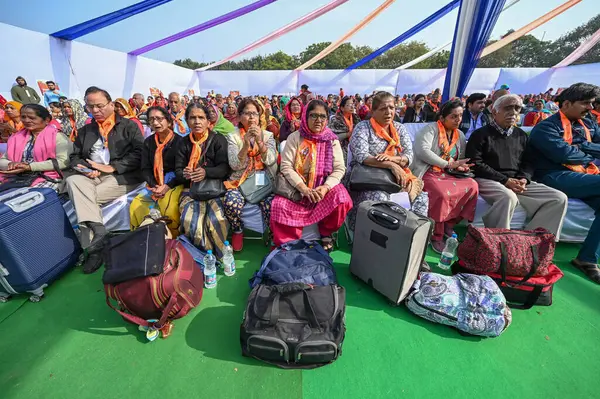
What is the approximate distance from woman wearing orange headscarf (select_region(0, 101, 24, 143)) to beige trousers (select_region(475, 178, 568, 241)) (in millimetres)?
6685

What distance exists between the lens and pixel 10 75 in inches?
283

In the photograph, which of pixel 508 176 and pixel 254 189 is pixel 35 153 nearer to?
pixel 254 189

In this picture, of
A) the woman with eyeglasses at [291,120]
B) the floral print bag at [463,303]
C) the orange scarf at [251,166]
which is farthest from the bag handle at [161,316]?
the woman with eyeglasses at [291,120]

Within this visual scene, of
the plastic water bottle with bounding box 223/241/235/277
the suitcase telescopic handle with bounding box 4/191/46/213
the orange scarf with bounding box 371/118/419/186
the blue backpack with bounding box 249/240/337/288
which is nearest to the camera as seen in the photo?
the suitcase telescopic handle with bounding box 4/191/46/213

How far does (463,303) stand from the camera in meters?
1.77

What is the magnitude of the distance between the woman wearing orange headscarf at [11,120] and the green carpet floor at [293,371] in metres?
3.80

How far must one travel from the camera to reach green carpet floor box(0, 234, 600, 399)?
4.75 ft

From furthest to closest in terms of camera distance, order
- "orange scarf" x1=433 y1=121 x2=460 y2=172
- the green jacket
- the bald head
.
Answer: the green jacket, the bald head, "orange scarf" x1=433 y1=121 x2=460 y2=172

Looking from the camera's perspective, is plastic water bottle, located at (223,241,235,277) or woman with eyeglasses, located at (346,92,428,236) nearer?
plastic water bottle, located at (223,241,235,277)

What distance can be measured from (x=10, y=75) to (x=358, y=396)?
11.1m

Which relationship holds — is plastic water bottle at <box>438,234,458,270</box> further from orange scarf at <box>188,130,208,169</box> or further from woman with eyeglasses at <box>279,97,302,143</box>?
woman with eyeglasses at <box>279,97,302,143</box>

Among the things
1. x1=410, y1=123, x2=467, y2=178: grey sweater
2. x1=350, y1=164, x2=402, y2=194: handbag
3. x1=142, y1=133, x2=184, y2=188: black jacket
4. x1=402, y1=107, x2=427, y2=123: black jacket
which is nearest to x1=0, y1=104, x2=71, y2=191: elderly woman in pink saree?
x1=142, y1=133, x2=184, y2=188: black jacket

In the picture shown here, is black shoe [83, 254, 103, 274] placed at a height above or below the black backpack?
below

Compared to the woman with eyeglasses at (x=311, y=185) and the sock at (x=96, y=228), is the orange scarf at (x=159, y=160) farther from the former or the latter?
the woman with eyeglasses at (x=311, y=185)
